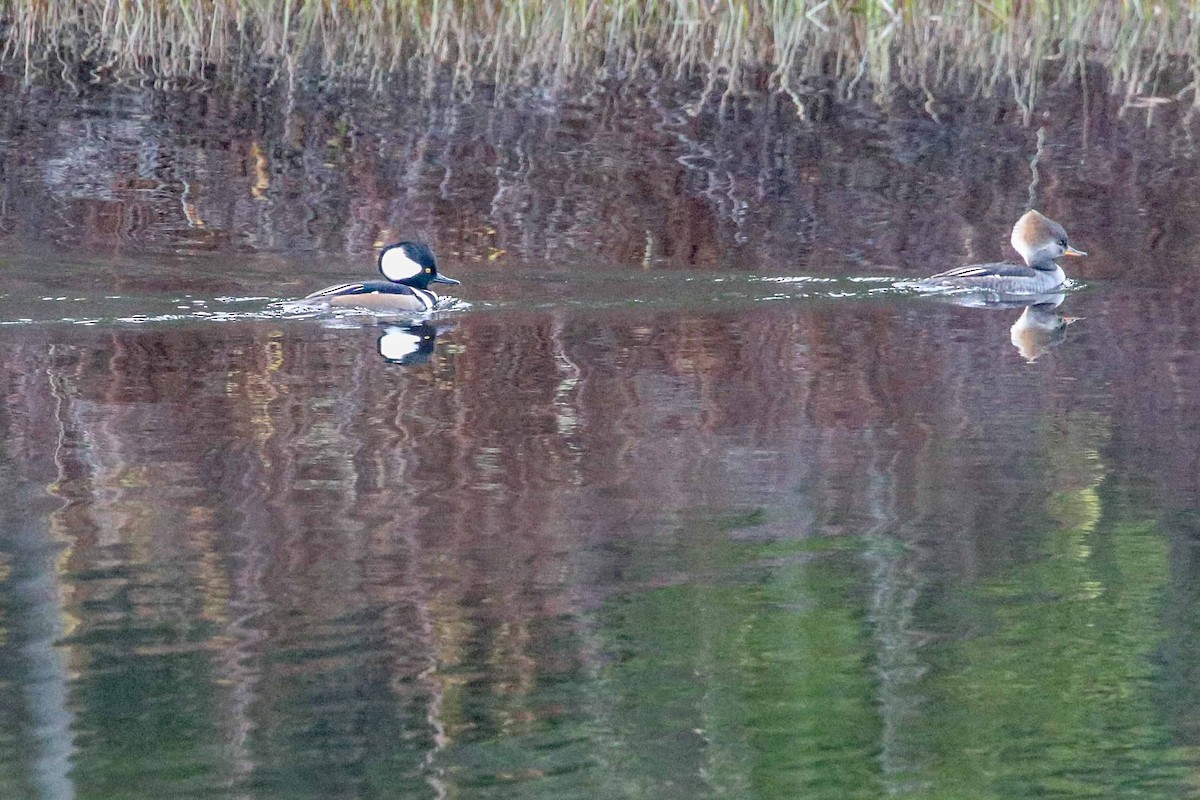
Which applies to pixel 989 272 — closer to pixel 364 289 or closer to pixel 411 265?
pixel 411 265

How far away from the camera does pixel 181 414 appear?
6406 mm

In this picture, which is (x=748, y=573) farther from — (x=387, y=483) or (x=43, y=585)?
(x=43, y=585)

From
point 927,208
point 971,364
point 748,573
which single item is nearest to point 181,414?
point 748,573

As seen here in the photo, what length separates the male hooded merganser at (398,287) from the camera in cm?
855

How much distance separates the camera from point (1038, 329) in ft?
27.8

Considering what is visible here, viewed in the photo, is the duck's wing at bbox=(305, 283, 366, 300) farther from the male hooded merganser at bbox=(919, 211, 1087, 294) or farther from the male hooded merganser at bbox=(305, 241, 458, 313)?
the male hooded merganser at bbox=(919, 211, 1087, 294)

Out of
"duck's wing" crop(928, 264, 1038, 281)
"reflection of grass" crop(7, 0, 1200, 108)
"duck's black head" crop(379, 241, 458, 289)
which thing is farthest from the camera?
"reflection of grass" crop(7, 0, 1200, 108)

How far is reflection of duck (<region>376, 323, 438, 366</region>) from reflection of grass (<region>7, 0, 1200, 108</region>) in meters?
4.87

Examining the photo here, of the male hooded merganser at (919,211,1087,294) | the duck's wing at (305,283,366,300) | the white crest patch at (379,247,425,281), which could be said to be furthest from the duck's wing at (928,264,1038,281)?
the duck's wing at (305,283,366,300)

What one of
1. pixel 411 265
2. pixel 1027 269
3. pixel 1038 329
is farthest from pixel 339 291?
pixel 1027 269

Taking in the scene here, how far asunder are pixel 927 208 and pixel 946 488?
5452 mm

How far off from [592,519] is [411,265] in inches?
153

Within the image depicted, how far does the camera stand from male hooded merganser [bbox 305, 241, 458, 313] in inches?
337

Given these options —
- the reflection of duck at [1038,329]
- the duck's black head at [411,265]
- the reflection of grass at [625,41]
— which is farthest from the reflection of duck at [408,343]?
the reflection of grass at [625,41]
